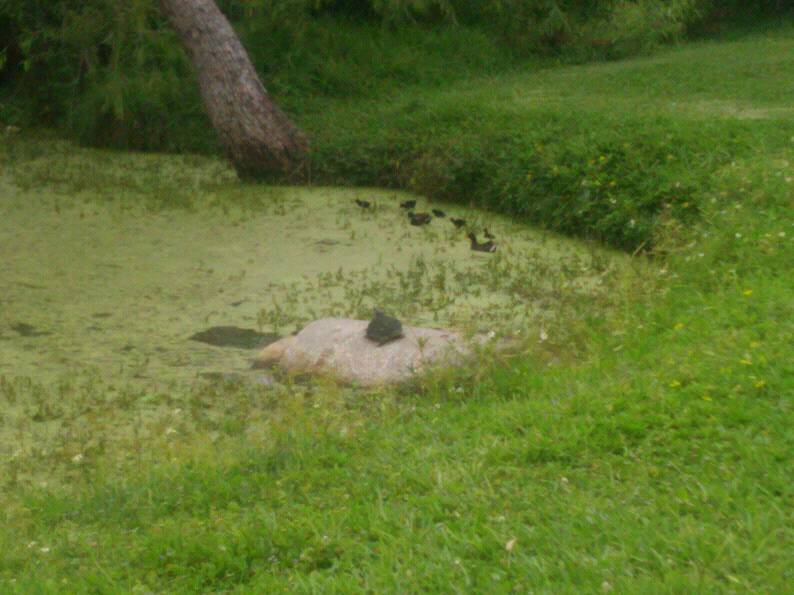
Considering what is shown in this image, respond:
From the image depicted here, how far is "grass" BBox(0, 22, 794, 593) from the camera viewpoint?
145 inches

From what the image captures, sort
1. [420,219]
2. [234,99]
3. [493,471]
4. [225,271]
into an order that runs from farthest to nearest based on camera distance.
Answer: [234,99] → [420,219] → [225,271] → [493,471]

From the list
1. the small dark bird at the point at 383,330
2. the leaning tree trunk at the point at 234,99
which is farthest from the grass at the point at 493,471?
the leaning tree trunk at the point at 234,99

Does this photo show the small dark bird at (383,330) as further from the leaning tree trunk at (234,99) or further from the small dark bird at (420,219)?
the leaning tree trunk at (234,99)

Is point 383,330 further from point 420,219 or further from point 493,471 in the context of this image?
point 420,219

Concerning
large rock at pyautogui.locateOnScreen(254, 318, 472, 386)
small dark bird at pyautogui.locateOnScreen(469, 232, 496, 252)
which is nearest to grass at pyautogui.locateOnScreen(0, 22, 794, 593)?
large rock at pyautogui.locateOnScreen(254, 318, 472, 386)

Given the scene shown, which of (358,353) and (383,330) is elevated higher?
(383,330)

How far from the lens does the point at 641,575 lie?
3490 millimetres

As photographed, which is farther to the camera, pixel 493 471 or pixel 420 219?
pixel 420 219

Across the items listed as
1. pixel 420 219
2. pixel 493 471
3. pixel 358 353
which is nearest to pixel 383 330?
pixel 358 353

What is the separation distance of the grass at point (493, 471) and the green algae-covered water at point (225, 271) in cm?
68

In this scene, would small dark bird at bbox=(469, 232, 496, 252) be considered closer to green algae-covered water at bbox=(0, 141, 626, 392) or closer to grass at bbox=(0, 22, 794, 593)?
green algae-covered water at bbox=(0, 141, 626, 392)

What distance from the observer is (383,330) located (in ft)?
21.2

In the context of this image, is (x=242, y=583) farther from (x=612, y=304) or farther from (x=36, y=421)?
(x=612, y=304)

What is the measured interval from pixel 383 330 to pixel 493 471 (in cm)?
222
